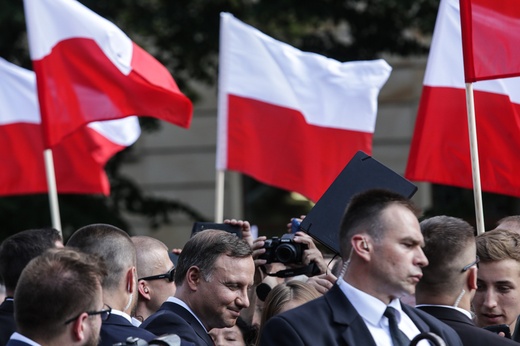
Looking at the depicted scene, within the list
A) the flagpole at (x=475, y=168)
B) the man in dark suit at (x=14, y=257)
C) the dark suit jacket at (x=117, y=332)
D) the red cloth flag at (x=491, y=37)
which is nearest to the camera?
the dark suit jacket at (x=117, y=332)

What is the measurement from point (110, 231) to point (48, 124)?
3206 mm

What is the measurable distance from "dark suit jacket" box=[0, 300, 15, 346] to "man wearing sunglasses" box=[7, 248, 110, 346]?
1.64 m

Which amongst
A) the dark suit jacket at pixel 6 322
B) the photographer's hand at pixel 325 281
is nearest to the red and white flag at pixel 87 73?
the dark suit jacket at pixel 6 322

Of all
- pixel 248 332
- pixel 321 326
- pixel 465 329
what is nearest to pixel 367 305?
pixel 321 326

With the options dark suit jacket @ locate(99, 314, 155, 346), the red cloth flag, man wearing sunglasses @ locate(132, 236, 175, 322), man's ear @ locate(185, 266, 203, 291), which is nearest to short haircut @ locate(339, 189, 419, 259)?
dark suit jacket @ locate(99, 314, 155, 346)

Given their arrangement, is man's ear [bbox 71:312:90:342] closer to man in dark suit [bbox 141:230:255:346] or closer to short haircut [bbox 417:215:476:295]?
man in dark suit [bbox 141:230:255:346]

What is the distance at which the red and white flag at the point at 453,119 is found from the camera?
763 cm

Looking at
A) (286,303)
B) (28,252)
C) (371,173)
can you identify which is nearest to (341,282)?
(371,173)

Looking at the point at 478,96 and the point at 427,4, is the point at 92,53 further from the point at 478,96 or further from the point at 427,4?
the point at 427,4

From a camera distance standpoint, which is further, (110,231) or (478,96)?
(478,96)

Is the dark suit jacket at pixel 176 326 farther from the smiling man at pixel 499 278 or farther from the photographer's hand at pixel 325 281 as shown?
the smiling man at pixel 499 278

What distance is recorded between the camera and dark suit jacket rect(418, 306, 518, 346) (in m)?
4.59

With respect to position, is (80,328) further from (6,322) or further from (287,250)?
(287,250)

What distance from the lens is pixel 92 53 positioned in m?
8.80
